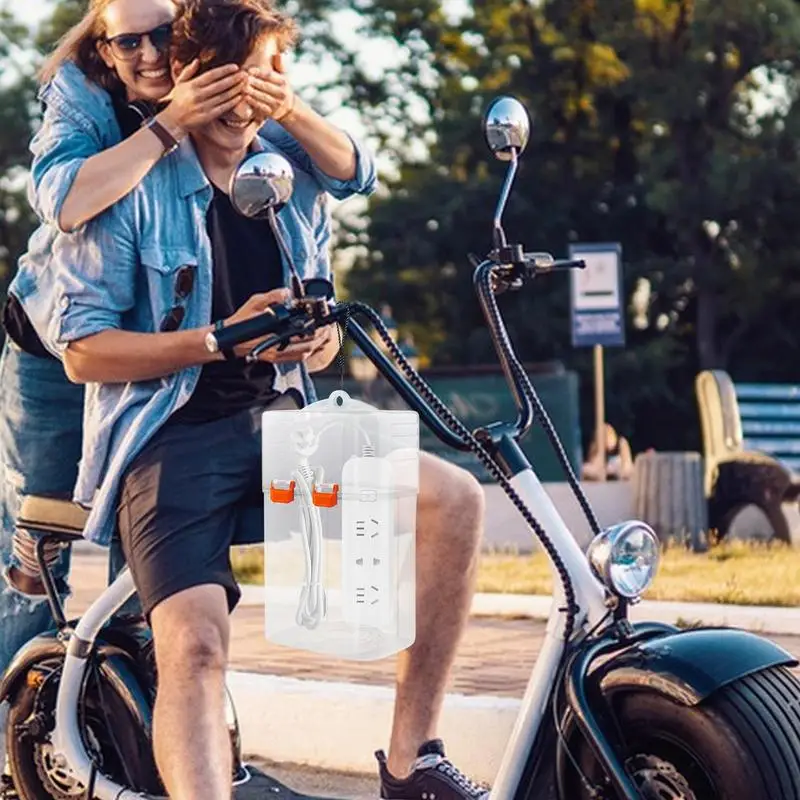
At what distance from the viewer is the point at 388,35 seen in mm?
39094

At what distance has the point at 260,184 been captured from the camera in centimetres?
311

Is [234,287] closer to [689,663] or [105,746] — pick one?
[105,746]

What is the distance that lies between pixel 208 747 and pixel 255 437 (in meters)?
0.64

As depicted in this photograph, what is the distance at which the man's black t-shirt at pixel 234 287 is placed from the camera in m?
3.68

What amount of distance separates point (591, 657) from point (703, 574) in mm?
6265

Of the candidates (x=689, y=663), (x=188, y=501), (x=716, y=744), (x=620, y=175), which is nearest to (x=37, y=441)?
(x=188, y=501)

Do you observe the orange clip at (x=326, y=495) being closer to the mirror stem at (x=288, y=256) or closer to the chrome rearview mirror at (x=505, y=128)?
the mirror stem at (x=288, y=256)

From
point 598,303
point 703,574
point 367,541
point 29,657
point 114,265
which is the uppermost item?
point 114,265

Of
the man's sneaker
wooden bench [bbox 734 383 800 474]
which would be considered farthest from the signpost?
the man's sneaker

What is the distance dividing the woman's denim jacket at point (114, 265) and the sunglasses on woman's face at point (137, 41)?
108mm

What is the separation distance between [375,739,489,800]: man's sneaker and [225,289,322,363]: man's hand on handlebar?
33.9 inches

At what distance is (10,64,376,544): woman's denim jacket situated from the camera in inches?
143

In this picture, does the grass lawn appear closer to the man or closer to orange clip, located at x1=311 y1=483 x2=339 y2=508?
the man

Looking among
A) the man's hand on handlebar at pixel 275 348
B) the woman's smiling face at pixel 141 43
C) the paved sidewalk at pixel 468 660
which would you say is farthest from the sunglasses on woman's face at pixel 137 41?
the paved sidewalk at pixel 468 660
